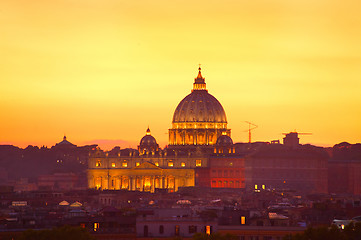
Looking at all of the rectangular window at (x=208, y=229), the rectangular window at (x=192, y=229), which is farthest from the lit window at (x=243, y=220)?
the rectangular window at (x=192, y=229)

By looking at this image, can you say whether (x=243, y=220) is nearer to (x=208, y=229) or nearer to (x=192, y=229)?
(x=208, y=229)

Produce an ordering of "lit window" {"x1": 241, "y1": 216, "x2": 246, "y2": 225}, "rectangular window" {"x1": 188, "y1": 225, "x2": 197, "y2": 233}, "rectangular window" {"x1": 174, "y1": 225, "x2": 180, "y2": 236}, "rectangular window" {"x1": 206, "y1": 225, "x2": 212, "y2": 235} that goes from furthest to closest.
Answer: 1. "lit window" {"x1": 241, "y1": 216, "x2": 246, "y2": 225}
2. "rectangular window" {"x1": 188, "y1": 225, "x2": 197, "y2": 233}
3. "rectangular window" {"x1": 206, "y1": 225, "x2": 212, "y2": 235}
4. "rectangular window" {"x1": 174, "y1": 225, "x2": 180, "y2": 236}

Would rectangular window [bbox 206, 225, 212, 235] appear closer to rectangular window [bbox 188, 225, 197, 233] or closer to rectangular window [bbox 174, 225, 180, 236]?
rectangular window [bbox 188, 225, 197, 233]

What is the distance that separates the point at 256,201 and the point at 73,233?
77871 mm

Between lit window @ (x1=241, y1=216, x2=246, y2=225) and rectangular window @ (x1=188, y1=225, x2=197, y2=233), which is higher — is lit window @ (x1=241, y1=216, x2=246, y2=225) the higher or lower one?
the higher one

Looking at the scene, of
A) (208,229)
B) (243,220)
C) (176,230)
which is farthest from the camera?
(243,220)

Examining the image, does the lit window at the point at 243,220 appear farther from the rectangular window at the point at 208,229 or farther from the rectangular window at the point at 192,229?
the rectangular window at the point at 192,229

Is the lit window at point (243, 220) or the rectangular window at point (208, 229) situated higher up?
the lit window at point (243, 220)

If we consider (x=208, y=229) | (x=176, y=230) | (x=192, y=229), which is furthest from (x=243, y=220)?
(x=176, y=230)

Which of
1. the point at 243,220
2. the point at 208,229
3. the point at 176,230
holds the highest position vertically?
the point at 243,220

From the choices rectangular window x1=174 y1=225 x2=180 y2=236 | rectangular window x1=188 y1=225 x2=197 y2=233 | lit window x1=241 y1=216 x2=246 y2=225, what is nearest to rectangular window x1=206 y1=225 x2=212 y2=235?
rectangular window x1=188 y1=225 x2=197 y2=233

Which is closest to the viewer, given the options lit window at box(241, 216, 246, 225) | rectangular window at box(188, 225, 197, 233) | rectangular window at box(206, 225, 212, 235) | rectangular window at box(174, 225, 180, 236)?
rectangular window at box(174, 225, 180, 236)

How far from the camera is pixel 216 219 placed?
4240 inches

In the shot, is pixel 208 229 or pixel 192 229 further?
pixel 208 229
